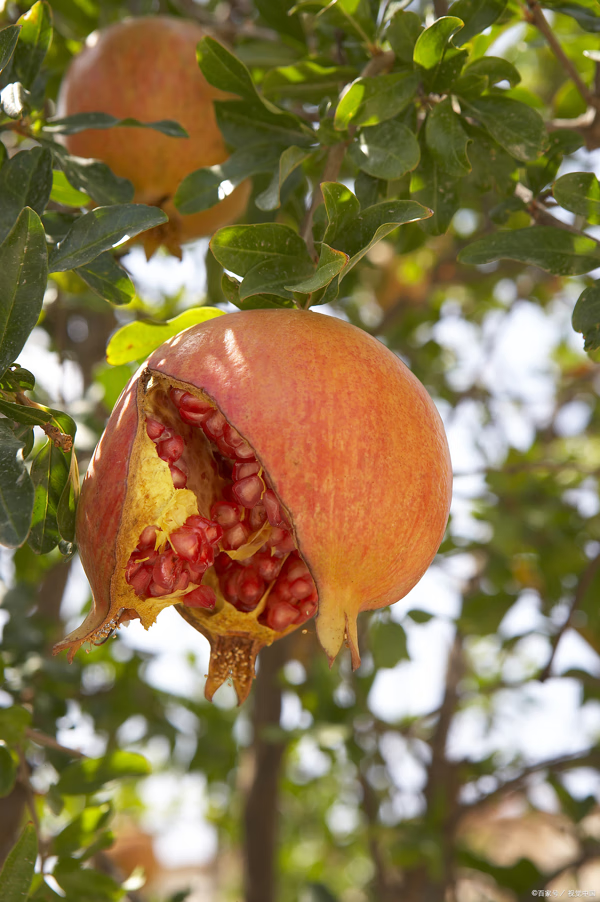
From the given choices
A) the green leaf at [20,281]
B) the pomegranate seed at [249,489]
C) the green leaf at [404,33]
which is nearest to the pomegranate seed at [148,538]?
the pomegranate seed at [249,489]

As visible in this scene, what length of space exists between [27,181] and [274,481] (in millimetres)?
632

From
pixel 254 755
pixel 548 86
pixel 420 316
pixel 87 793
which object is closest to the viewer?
pixel 87 793

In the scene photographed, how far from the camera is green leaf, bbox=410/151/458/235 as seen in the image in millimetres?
1263

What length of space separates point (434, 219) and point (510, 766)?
1854 millimetres

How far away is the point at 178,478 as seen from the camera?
3.14 ft

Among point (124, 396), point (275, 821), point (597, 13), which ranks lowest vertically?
point (275, 821)

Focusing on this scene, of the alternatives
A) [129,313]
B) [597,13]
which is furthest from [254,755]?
[597,13]

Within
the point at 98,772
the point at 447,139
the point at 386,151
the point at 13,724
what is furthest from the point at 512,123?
the point at 98,772

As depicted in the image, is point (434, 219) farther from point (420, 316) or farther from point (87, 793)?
point (420, 316)

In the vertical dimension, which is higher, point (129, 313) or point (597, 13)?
point (597, 13)

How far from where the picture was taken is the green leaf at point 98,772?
1.48m

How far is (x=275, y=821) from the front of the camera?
2.53 meters

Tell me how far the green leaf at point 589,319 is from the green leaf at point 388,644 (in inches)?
39.5

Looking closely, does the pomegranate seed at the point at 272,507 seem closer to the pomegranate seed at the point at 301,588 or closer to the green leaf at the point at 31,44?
the pomegranate seed at the point at 301,588
